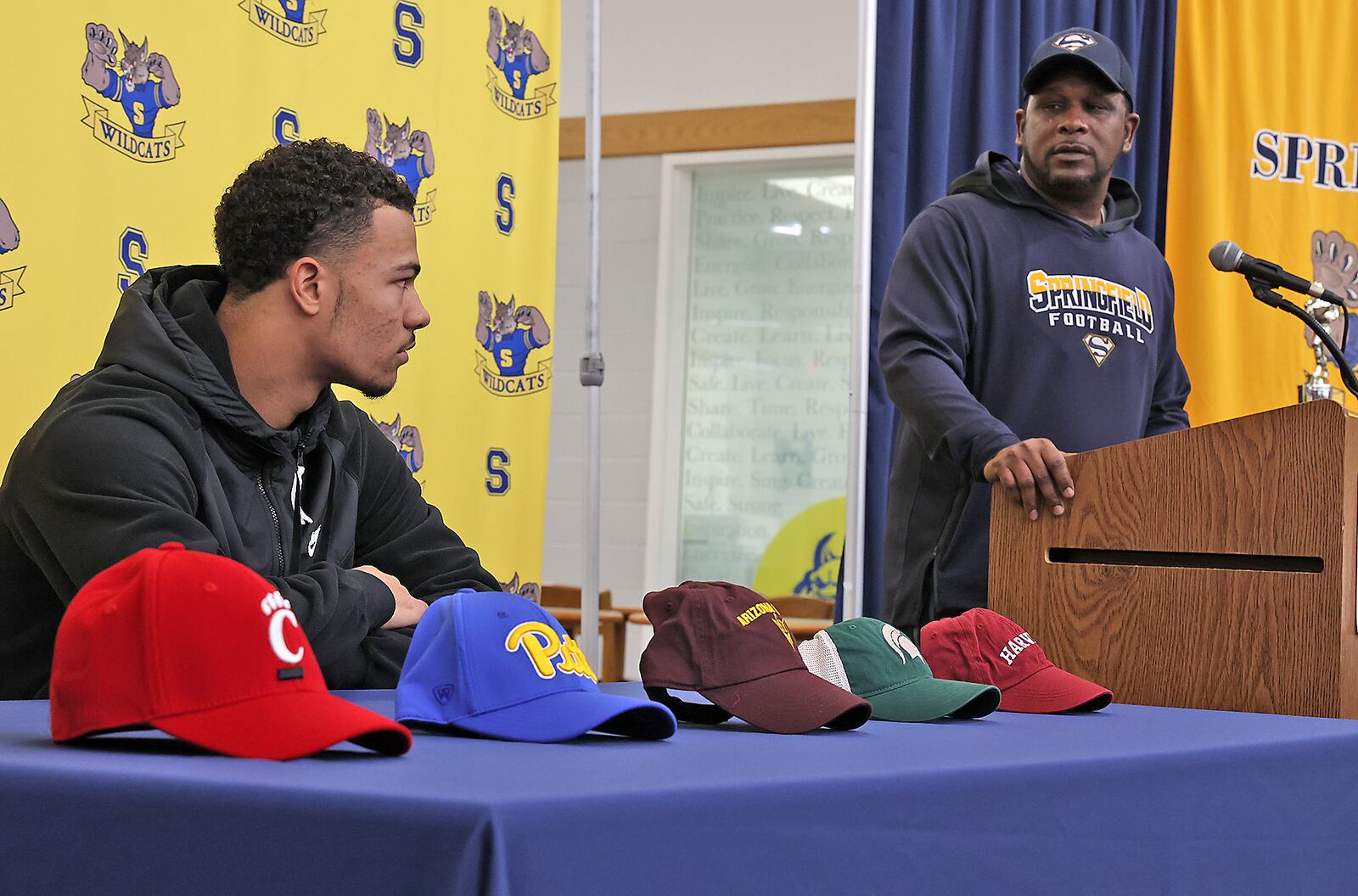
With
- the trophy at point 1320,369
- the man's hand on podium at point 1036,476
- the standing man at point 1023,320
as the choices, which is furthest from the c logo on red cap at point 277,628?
the trophy at point 1320,369

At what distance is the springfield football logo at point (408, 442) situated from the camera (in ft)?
8.71

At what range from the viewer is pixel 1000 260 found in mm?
1947

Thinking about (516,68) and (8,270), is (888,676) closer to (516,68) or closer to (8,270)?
(8,270)

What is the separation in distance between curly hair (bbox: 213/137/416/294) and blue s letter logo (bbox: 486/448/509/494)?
1340 mm

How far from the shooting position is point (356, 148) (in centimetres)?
258

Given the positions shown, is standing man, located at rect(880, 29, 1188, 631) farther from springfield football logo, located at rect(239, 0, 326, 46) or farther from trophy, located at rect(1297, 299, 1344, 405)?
springfield football logo, located at rect(239, 0, 326, 46)

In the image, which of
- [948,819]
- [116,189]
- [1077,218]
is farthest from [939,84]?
[948,819]

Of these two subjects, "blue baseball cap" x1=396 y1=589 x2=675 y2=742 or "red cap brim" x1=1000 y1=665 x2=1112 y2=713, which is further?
"red cap brim" x1=1000 y1=665 x2=1112 y2=713

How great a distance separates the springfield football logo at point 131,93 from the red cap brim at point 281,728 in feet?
5.58

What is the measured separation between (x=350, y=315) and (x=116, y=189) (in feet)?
3.10

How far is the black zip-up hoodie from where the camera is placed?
1.22 m

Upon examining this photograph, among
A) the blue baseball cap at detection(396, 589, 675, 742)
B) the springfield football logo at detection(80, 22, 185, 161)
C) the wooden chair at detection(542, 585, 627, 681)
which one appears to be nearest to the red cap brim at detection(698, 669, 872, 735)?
the blue baseball cap at detection(396, 589, 675, 742)

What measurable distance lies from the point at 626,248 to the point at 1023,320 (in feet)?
11.8

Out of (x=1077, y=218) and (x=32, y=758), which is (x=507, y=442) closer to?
(x=1077, y=218)
